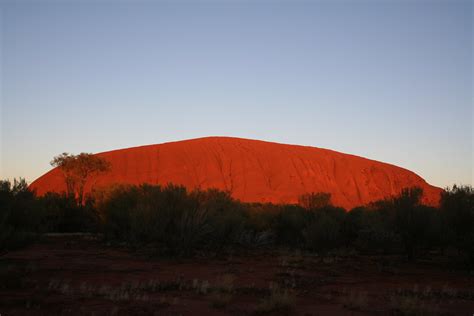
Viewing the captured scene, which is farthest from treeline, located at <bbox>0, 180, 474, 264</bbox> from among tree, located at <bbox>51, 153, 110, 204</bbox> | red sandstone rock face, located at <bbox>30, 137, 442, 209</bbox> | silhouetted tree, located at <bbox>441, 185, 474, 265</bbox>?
red sandstone rock face, located at <bbox>30, 137, 442, 209</bbox>

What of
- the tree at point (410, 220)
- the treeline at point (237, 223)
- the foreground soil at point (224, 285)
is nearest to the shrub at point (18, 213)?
the treeline at point (237, 223)

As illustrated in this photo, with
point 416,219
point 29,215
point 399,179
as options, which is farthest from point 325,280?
point 399,179

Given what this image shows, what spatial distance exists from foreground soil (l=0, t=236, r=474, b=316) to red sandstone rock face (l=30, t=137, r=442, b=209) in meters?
36.8

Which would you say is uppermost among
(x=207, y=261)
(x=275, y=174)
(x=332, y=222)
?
(x=275, y=174)

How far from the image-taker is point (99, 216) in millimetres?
29156

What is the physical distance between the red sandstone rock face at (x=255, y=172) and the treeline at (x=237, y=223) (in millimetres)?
26191

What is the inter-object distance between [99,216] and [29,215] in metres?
15.2

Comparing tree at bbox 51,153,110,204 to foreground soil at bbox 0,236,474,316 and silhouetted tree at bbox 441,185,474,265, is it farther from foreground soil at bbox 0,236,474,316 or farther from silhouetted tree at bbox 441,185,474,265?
silhouetted tree at bbox 441,185,474,265

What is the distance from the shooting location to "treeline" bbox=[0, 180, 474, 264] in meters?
15.7

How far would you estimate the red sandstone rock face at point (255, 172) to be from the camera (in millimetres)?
59500

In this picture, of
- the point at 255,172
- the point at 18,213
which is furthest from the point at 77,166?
the point at 18,213

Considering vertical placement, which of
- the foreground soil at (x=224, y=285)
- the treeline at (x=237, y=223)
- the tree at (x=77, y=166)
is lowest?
the foreground soil at (x=224, y=285)

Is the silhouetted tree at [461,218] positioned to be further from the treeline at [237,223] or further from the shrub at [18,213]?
the shrub at [18,213]

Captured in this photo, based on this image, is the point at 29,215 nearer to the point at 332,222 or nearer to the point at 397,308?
the point at 397,308
